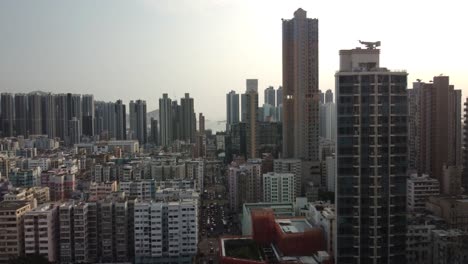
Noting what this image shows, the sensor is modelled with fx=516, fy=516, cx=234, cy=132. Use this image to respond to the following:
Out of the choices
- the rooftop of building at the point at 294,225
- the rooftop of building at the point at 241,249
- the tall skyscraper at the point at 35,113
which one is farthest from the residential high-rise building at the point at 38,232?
the tall skyscraper at the point at 35,113

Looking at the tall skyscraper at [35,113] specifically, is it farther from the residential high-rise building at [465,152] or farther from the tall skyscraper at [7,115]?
the residential high-rise building at [465,152]

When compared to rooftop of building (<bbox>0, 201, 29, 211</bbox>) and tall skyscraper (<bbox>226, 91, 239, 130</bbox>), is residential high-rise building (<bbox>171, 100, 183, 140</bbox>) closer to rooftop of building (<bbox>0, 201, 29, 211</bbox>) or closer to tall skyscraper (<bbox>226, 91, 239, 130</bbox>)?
tall skyscraper (<bbox>226, 91, 239, 130</bbox>)

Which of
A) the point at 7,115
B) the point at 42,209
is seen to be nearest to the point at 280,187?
the point at 42,209

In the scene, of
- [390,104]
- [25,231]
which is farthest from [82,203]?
[390,104]

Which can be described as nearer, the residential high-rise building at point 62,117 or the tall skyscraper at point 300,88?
the tall skyscraper at point 300,88

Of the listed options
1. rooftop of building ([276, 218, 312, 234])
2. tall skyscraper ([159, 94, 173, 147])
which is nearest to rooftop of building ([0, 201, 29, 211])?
rooftop of building ([276, 218, 312, 234])

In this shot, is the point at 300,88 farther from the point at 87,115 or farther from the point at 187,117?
the point at 87,115
